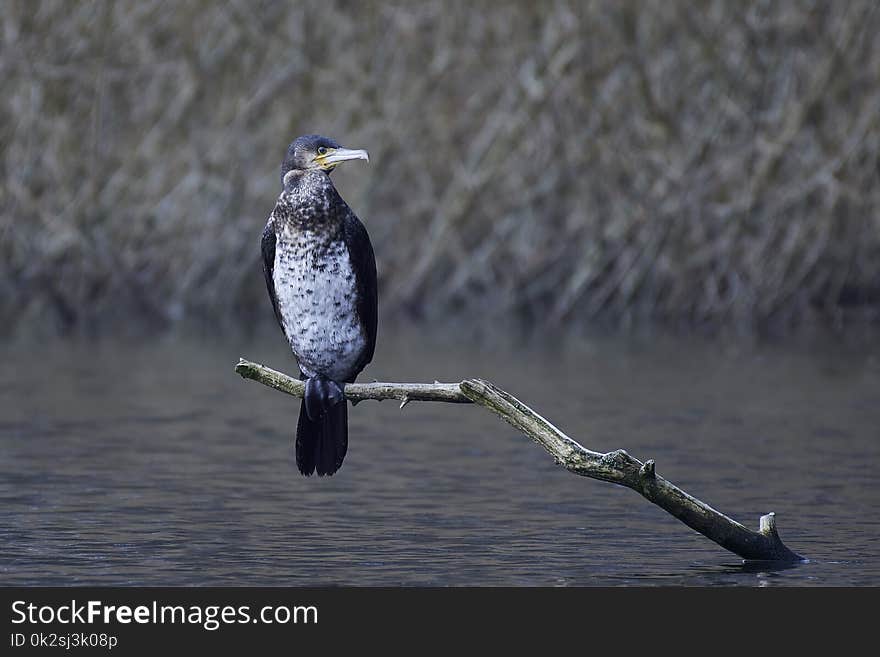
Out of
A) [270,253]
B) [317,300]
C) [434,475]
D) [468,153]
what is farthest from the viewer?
[468,153]

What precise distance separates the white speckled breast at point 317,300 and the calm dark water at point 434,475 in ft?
2.61

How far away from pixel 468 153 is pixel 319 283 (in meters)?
12.6

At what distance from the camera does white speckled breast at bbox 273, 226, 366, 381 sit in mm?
7281

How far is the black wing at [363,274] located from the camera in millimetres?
7344

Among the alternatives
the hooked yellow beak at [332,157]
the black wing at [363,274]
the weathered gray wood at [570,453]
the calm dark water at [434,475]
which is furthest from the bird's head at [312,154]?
the calm dark water at [434,475]

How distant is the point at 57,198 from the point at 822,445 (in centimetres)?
1115

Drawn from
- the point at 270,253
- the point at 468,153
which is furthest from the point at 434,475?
the point at 468,153

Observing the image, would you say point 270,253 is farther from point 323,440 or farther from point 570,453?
point 570,453

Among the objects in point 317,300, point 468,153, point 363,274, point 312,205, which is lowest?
point 317,300

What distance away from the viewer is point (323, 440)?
7.21 meters

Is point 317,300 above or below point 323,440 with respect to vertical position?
above

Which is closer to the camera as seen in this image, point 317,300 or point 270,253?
point 317,300

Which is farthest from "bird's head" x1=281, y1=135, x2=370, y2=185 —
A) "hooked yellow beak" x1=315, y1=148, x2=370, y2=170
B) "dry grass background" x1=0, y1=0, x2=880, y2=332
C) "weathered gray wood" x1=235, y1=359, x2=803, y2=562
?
"dry grass background" x1=0, y1=0, x2=880, y2=332

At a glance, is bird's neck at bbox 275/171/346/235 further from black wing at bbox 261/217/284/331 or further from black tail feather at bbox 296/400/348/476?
black tail feather at bbox 296/400/348/476
